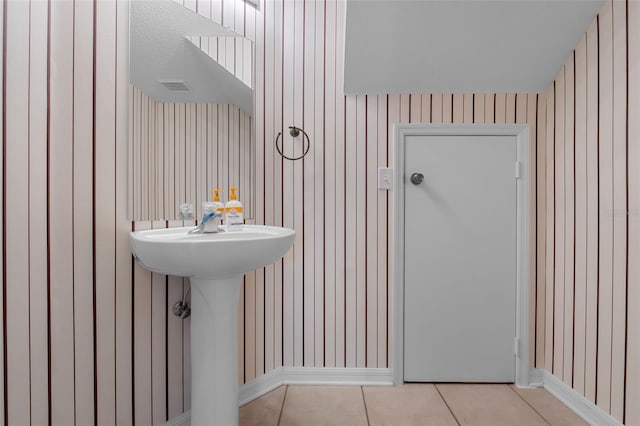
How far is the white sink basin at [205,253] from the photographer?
106 cm

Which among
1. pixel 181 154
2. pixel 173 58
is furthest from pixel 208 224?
pixel 173 58

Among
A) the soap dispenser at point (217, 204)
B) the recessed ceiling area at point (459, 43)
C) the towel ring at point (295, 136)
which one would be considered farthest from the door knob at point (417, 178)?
the soap dispenser at point (217, 204)

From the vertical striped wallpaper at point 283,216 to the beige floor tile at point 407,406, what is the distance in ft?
0.64

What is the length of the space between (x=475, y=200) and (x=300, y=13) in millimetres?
1388

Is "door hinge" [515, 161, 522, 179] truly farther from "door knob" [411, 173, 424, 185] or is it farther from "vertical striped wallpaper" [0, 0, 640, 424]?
"door knob" [411, 173, 424, 185]

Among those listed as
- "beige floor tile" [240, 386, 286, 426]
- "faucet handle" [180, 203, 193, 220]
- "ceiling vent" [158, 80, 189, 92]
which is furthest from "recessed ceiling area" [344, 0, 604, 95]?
"beige floor tile" [240, 386, 286, 426]

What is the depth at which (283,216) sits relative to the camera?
1.89 meters

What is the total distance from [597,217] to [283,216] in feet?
4.83

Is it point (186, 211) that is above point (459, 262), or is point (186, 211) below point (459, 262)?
above

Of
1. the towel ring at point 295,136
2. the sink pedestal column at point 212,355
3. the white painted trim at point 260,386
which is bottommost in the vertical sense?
the white painted trim at point 260,386

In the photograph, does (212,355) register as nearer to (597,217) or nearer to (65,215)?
(65,215)

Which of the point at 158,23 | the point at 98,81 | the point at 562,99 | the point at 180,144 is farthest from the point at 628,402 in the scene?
the point at 158,23

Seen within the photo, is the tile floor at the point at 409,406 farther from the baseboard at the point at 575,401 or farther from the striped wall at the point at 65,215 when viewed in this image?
the striped wall at the point at 65,215

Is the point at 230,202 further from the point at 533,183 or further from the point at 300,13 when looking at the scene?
the point at 533,183
